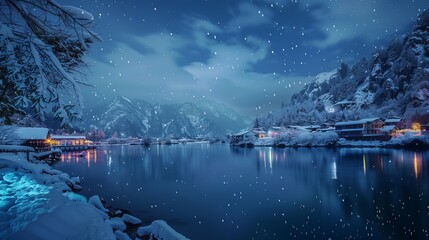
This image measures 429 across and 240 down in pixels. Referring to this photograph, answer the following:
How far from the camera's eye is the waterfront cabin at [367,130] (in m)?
93.0

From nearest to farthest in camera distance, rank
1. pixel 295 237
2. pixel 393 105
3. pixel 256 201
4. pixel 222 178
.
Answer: pixel 295 237 → pixel 256 201 → pixel 222 178 → pixel 393 105

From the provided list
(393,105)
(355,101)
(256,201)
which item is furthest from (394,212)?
(355,101)

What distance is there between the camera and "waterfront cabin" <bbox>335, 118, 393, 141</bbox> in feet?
305

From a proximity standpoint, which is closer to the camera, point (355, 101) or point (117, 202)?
point (117, 202)

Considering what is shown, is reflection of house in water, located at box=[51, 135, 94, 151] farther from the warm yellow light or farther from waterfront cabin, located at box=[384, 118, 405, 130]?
the warm yellow light

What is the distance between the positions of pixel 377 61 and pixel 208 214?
703 ft

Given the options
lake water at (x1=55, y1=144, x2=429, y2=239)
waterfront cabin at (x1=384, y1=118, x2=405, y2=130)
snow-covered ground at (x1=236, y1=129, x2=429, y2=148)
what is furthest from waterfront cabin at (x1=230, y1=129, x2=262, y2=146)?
lake water at (x1=55, y1=144, x2=429, y2=239)

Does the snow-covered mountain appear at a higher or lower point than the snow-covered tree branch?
higher

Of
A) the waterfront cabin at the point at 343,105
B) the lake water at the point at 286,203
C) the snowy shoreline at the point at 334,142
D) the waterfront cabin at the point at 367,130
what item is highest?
the waterfront cabin at the point at 343,105

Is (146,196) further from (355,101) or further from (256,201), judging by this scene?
(355,101)

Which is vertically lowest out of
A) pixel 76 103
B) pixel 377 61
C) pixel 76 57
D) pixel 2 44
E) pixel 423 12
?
pixel 76 103

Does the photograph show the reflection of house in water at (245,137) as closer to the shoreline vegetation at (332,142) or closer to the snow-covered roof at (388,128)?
the shoreline vegetation at (332,142)

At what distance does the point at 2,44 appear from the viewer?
5.05 meters

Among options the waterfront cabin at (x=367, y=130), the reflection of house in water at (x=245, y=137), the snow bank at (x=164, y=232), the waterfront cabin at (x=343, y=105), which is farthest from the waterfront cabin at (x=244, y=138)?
the snow bank at (x=164, y=232)
